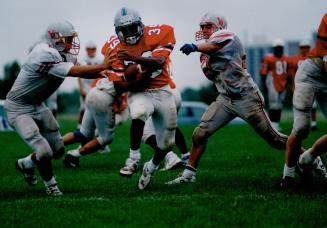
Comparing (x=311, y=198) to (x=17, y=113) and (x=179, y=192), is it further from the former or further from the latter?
(x=17, y=113)

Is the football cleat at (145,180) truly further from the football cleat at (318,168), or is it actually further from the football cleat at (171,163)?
the football cleat at (171,163)

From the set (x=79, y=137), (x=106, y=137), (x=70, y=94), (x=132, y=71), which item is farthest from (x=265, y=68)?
(x=70, y=94)

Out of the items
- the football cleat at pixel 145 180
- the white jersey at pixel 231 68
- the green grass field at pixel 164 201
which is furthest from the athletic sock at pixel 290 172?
the football cleat at pixel 145 180

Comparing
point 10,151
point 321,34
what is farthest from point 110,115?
point 10,151

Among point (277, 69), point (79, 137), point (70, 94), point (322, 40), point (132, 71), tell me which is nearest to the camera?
point (322, 40)

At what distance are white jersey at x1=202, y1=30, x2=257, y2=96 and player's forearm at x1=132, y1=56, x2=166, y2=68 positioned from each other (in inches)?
21.3

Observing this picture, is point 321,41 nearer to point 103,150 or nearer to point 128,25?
point 128,25

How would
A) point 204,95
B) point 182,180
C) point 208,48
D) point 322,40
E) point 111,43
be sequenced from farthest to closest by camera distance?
point 204,95 < point 111,43 < point 182,180 < point 208,48 < point 322,40

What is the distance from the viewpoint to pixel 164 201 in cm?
636

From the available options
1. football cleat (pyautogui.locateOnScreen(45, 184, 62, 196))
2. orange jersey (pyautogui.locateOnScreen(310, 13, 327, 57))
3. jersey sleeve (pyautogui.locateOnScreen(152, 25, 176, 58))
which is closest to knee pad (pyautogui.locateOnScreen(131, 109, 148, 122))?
jersey sleeve (pyautogui.locateOnScreen(152, 25, 176, 58))

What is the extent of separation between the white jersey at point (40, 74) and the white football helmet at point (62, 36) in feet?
0.33

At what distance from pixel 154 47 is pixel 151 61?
1.20 ft

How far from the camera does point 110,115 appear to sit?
914 cm

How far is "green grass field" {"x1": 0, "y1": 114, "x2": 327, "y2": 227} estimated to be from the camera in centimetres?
554
